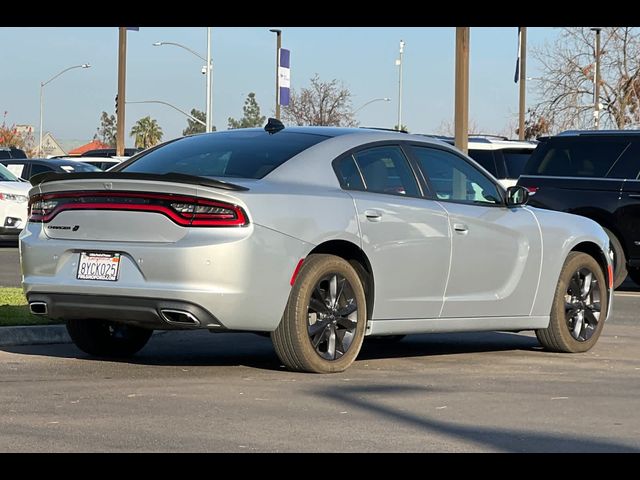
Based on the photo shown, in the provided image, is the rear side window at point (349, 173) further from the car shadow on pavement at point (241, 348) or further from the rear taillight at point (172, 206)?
the car shadow on pavement at point (241, 348)

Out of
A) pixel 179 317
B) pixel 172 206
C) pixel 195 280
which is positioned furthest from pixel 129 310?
pixel 172 206

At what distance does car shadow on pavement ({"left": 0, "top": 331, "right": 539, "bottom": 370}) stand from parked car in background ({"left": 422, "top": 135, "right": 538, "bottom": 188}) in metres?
10.6

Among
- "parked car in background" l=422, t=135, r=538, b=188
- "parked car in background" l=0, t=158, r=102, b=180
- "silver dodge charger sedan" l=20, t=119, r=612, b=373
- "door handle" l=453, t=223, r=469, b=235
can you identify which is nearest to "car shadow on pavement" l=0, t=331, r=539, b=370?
"silver dodge charger sedan" l=20, t=119, r=612, b=373

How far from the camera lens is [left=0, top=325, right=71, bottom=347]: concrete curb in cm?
1003

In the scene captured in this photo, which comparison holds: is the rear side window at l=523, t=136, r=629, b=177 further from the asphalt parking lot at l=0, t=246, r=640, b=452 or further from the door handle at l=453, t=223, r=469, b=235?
the door handle at l=453, t=223, r=469, b=235

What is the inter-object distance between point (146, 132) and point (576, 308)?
115 m

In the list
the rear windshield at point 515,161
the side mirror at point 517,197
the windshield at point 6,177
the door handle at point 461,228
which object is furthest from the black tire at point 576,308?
the windshield at point 6,177

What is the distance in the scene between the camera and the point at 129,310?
8297mm

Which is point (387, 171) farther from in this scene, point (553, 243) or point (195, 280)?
point (195, 280)

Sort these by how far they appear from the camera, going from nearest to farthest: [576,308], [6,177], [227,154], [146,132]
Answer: [227,154] → [576,308] → [6,177] → [146,132]

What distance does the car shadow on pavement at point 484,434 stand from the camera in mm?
6316

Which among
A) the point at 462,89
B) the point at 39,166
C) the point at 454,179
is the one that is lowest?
the point at 454,179
